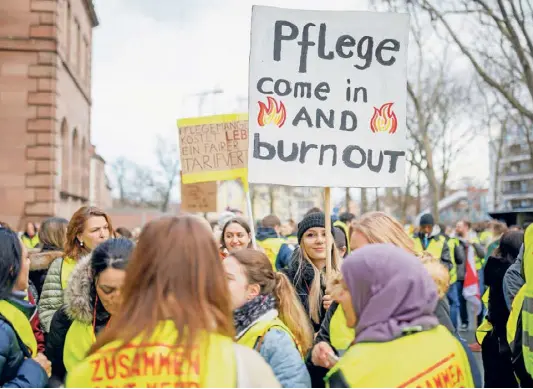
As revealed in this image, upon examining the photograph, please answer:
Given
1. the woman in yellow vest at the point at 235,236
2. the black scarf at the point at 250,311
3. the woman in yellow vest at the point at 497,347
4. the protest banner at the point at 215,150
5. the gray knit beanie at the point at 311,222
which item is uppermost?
the protest banner at the point at 215,150

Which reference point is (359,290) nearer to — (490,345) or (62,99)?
(490,345)

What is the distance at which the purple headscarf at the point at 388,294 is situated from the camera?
2311 mm

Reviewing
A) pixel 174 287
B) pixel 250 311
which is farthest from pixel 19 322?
pixel 174 287

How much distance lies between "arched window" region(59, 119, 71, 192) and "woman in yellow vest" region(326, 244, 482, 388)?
20.4 meters

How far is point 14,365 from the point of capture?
276 centimetres

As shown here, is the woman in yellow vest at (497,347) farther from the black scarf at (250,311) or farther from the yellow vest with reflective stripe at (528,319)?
the black scarf at (250,311)

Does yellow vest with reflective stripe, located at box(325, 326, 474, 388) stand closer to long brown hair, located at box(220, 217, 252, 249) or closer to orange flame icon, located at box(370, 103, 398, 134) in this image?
orange flame icon, located at box(370, 103, 398, 134)

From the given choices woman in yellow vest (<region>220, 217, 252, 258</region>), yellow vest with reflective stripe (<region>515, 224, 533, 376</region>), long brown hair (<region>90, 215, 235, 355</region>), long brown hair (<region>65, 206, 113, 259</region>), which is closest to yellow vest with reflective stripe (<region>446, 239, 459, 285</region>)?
woman in yellow vest (<region>220, 217, 252, 258</region>)

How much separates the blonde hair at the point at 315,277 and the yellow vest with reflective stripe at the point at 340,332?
0.58 metres

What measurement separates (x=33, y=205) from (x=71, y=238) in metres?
14.9

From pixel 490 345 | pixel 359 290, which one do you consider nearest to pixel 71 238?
pixel 359 290

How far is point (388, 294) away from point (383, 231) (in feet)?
4.44

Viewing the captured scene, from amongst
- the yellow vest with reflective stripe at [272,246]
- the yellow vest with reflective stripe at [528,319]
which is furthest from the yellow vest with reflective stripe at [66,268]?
the yellow vest with reflective stripe at [272,246]

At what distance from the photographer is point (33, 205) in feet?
61.5
